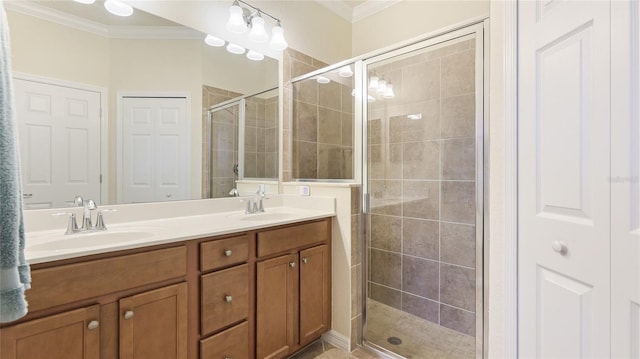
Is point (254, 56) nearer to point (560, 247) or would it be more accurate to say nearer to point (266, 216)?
point (266, 216)

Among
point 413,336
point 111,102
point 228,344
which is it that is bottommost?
point 413,336

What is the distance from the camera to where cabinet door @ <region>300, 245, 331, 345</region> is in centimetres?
175

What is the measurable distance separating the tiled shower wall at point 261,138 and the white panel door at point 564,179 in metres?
1.65

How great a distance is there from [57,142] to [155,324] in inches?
39.4

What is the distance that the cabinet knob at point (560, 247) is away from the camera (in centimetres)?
95

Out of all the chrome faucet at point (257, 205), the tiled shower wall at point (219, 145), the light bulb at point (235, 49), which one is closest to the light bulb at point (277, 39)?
the light bulb at point (235, 49)

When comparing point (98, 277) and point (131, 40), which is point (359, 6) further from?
point (98, 277)

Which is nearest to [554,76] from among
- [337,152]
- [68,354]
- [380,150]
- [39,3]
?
[380,150]

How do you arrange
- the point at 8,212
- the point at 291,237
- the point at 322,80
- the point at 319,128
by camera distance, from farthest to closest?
the point at 319,128 < the point at 322,80 < the point at 291,237 < the point at 8,212

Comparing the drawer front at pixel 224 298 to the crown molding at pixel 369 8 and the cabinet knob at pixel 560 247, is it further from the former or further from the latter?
the crown molding at pixel 369 8

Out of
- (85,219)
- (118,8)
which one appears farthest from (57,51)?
(85,219)

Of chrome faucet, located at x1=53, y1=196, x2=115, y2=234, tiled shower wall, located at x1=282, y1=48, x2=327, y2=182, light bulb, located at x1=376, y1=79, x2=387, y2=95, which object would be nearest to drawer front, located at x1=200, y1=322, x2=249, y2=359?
chrome faucet, located at x1=53, y1=196, x2=115, y2=234

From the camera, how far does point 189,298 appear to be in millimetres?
1249

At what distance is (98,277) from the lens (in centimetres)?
102
